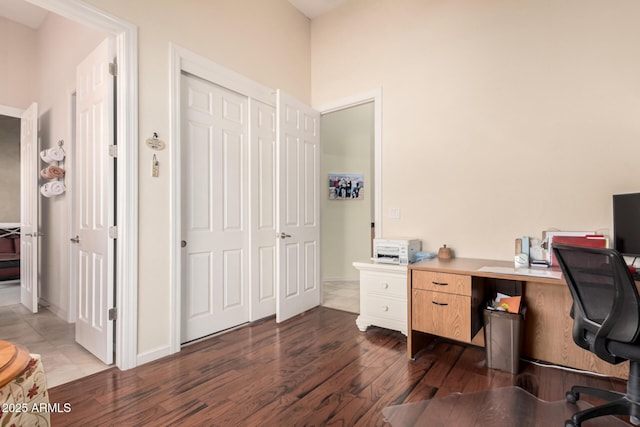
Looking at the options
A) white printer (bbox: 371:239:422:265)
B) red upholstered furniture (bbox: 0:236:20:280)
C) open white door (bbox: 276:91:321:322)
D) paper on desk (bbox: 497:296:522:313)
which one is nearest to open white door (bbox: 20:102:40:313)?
red upholstered furniture (bbox: 0:236:20:280)

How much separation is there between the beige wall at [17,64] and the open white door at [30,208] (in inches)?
10.6

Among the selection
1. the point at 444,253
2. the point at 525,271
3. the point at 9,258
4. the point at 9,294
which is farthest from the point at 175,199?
the point at 9,258

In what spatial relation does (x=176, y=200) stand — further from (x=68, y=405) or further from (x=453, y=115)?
(x=453, y=115)

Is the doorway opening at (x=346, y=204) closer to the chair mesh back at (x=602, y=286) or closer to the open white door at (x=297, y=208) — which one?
the open white door at (x=297, y=208)

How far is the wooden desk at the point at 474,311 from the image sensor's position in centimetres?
216

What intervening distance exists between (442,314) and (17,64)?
5.48 meters

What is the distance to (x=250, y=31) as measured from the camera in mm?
3117

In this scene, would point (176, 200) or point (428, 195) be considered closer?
point (176, 200)

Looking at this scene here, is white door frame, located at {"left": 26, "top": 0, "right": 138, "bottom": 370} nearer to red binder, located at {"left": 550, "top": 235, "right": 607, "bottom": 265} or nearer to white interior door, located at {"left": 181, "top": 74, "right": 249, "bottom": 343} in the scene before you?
white interior door, located at {"left": 181, "top": 74, "right": 249, "bottom": 343}

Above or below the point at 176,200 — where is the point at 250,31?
above

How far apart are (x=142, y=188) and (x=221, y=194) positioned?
2.35ft

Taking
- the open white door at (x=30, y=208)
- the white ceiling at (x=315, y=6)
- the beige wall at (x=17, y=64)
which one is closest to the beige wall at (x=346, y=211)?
the white ceiling at (x=315, y=6)

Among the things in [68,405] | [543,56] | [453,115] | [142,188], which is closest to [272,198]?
[142,188]

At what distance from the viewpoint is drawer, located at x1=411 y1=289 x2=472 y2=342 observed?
2168mm
